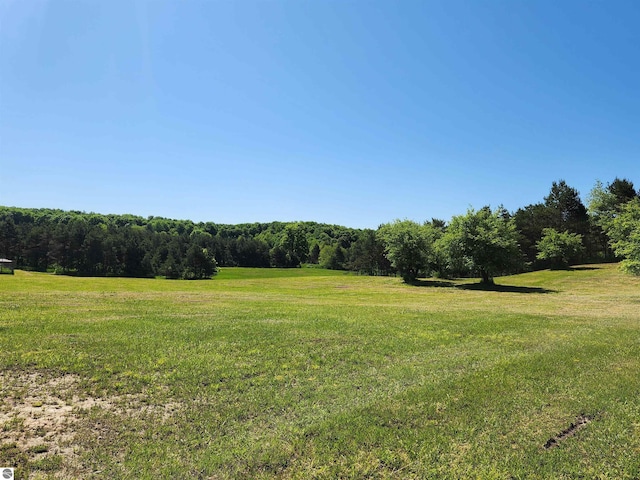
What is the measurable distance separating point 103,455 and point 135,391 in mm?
2573

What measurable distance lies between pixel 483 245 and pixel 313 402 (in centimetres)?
4427

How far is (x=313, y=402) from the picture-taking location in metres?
Result: 7.53

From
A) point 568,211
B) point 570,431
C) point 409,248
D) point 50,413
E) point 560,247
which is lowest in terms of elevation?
point 570,431

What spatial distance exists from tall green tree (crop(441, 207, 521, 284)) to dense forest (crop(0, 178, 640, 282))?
115 millimetres

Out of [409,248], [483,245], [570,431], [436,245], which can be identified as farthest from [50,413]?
[409,248]

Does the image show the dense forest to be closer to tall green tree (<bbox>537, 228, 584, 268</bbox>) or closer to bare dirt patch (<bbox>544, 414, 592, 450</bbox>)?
tall green tree (<bbox>537, 228, 584, 268</bbox>)

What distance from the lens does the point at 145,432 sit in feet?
20.1

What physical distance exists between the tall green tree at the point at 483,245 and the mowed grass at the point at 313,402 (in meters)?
32.8

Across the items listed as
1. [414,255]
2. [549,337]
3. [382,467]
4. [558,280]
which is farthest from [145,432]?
[558,280]

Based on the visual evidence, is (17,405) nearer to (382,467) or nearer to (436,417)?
(382,467)

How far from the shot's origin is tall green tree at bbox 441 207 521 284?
1828 inches

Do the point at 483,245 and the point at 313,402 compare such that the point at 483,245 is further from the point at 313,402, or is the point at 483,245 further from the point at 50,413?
the point at 50,413

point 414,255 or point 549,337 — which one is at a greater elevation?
point 414,255

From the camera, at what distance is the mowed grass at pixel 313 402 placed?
5.38m
